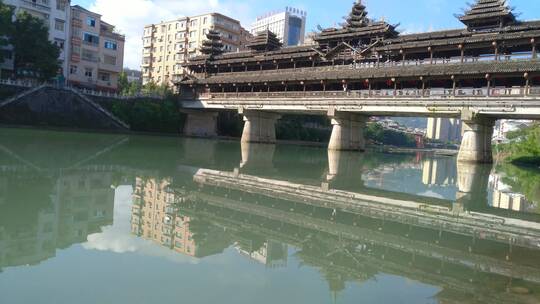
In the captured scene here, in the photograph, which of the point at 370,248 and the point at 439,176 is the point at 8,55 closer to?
the point at 439,176

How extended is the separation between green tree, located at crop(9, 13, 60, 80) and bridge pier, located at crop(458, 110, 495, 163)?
40091 millimetres

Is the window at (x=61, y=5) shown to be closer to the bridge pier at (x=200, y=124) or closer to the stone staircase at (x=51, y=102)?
the stone staircase at (x=51, y=102)

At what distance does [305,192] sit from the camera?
13.6 metres

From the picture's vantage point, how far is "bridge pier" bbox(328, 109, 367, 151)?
37.5m

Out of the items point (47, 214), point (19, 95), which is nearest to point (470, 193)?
point (47, 214)

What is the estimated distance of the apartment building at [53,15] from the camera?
49.1 meters

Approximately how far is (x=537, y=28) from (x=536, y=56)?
2208 mm

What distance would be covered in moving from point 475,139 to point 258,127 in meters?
22.0

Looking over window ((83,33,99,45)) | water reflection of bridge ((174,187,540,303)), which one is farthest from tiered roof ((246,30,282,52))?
water reflection of bridge ((174,187,540,303))

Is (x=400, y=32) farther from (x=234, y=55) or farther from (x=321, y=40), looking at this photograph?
(x=234, y=55)

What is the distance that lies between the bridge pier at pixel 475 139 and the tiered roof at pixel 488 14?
7.93 metres

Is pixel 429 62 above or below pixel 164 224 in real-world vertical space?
above

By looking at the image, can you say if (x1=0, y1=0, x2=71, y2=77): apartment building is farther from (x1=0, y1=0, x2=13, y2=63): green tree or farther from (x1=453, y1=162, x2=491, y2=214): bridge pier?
(x1=453, y1=162, x2=491, y2=214): bridge pier

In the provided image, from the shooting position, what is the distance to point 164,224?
785cm
